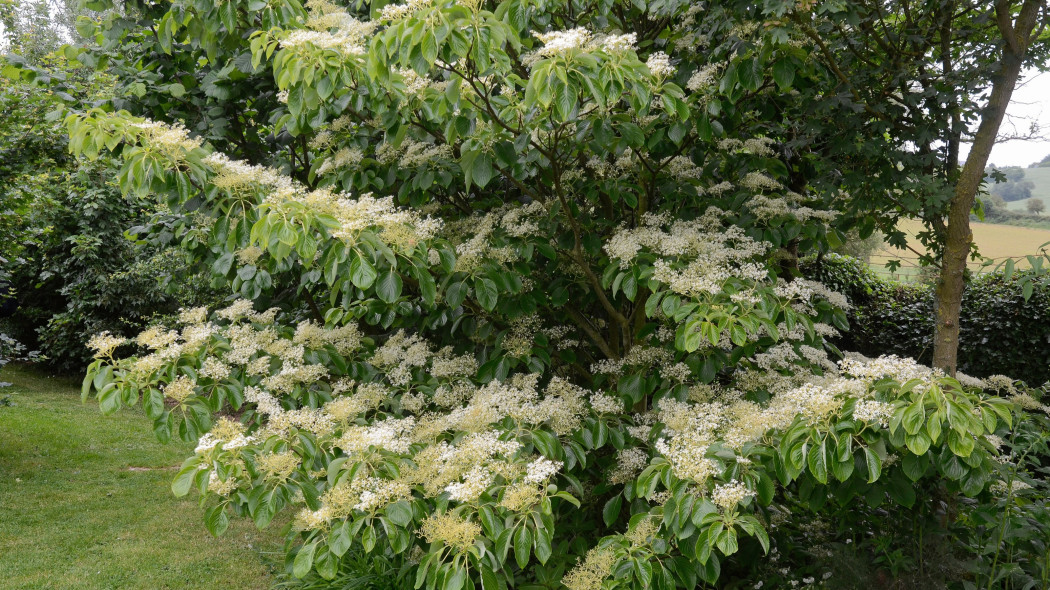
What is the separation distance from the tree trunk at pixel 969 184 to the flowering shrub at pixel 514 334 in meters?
0.75

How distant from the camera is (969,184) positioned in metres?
3.68

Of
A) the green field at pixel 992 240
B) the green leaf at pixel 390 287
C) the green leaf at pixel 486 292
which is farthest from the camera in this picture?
the green field at pixel 992 240

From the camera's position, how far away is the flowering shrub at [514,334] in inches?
87.0

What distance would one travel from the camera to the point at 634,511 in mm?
3004

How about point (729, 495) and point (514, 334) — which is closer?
point (729, 495)

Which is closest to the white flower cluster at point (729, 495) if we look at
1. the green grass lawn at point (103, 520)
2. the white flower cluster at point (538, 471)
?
the white flower cluster at point (538, 471)

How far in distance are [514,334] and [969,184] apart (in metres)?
2.70

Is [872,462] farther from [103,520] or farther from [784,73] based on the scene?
[103,520]

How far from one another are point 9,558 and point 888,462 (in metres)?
6.43

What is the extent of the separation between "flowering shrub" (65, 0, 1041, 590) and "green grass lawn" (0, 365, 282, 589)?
259cm

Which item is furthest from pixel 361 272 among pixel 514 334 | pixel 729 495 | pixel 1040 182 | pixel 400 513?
pixel 1040 182

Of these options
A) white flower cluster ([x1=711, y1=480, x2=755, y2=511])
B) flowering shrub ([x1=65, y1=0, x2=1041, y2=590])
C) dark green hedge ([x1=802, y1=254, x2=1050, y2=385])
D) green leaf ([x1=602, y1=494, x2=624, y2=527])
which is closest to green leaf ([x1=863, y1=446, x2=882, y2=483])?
flowering shrub ([x1=65, y1=0, x2=1041, y2=590])

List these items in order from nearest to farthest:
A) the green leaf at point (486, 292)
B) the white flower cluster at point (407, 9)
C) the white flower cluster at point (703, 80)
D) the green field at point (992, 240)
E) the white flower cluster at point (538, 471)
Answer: the white flower cluster at point (538, 471), the white flower cluster at point (407, 9), the green leaf at point (486, 292), the white flower cluster at point (703, 80), the green field at point (992, 240)

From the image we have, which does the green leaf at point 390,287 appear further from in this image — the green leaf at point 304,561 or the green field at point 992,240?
the green field at point 992,240
